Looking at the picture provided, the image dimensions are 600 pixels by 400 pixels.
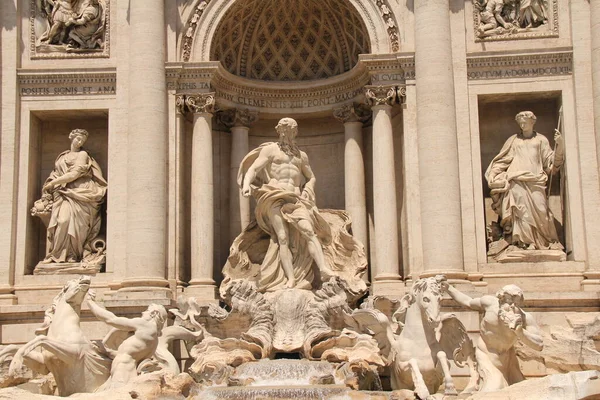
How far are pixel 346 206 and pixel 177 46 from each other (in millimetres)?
5335

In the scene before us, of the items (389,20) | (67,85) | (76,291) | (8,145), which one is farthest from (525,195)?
(8,145)

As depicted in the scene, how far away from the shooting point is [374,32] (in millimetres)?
20859

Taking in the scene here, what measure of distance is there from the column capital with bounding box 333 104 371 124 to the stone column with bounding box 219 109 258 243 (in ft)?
6.95

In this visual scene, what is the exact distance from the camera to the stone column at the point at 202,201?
20.1 metres

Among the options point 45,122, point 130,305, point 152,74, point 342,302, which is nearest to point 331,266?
point 342,302

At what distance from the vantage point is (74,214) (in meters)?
20.4

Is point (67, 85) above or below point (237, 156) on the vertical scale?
above

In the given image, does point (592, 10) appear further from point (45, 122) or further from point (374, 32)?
point (45, 122)

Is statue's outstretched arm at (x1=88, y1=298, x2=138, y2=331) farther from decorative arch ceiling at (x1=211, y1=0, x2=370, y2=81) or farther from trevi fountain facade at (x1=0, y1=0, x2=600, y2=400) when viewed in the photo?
decorative arch ceiling at (x1=211, y1=0, x2=370, y2=81)

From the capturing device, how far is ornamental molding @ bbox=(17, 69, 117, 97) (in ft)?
68.8

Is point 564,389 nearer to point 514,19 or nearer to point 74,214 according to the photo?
point 514,19

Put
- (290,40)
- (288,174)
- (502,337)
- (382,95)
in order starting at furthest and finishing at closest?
(290,40), (382,95), (288,174), (502,337)

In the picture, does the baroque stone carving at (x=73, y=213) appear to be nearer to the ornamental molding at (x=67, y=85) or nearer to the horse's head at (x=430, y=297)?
the ornamental molding at (x=67, y=85)

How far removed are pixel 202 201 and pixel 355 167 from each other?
148 inches
